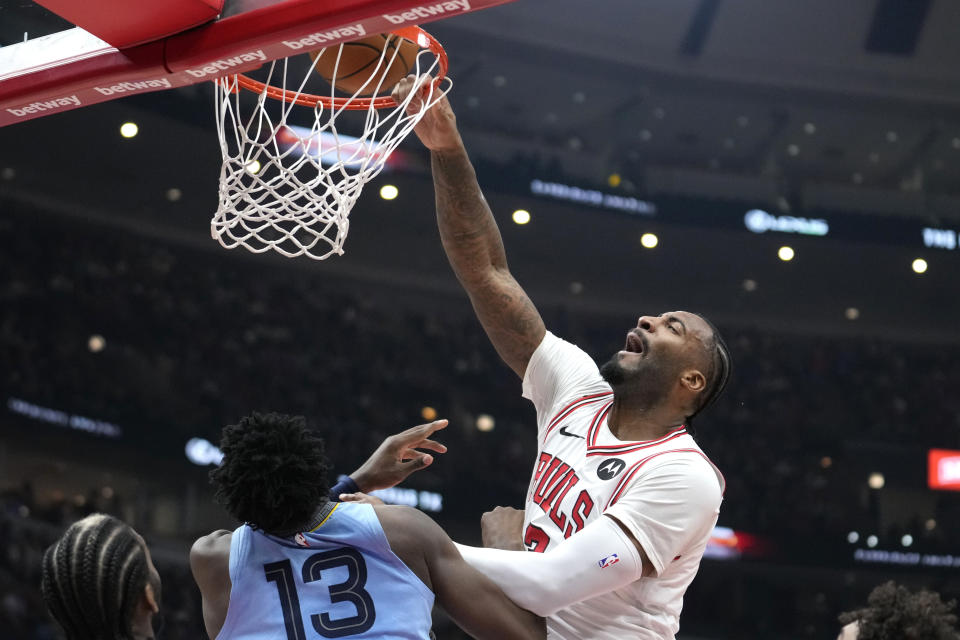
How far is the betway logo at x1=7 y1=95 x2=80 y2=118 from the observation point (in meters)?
3.45

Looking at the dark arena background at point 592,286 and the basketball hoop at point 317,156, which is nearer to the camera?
the basketball hoop at point 317,156

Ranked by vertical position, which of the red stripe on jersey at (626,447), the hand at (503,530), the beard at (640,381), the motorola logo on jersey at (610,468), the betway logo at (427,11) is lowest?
the hand at (503,530)

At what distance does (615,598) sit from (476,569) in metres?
0.47

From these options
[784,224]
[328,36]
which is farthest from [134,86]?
[784,224]

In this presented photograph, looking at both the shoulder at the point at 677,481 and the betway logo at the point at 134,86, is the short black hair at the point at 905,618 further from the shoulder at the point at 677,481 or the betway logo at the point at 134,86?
the betway logo at the point at 134,86

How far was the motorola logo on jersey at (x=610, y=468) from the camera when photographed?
9.58 ft

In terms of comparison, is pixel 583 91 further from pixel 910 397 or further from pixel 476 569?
pixel 476 569

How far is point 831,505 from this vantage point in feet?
49.4

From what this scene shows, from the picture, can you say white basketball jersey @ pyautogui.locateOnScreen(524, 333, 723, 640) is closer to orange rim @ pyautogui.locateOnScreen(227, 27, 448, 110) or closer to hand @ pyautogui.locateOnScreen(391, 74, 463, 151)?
hand @ pyautogui.locateOnScreen(391, 74, 463, 151)

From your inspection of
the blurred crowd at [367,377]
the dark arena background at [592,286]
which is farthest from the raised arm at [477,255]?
the dark arena background at [592,286]

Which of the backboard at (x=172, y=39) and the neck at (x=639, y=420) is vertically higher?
the backboard at (x=172, y=39)

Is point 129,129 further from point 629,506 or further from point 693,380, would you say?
point 629,506

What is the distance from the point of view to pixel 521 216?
15.5 meters

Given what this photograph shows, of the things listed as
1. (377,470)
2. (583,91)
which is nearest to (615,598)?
(377,470)
